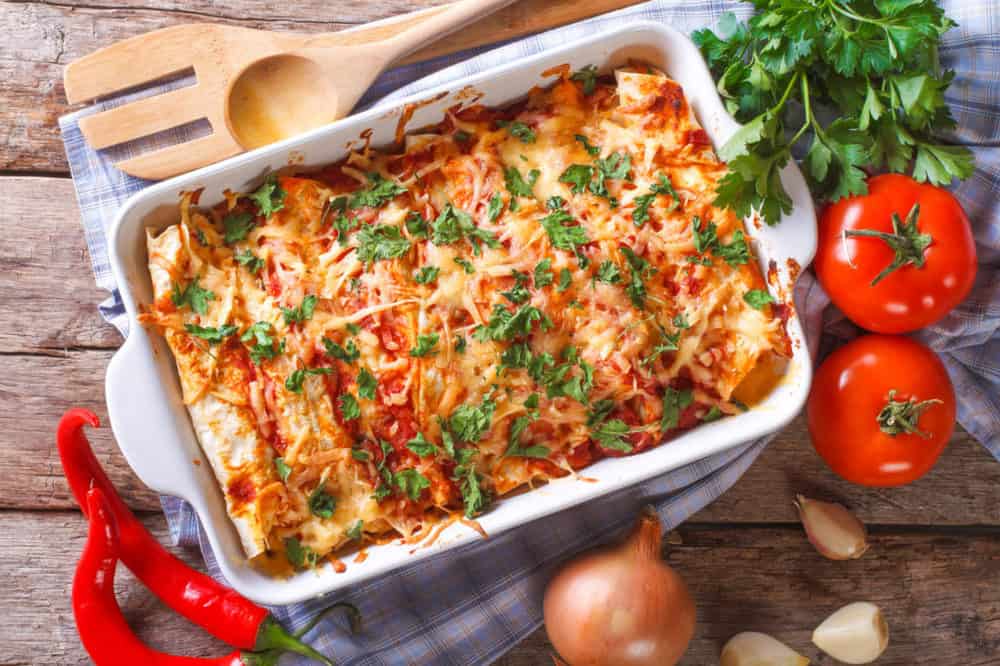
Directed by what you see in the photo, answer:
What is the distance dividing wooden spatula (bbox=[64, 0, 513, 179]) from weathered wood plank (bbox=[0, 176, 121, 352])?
1.16ft

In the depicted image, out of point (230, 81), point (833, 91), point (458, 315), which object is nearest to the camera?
point (458, 315)

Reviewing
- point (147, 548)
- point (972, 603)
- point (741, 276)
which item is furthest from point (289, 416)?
point (972, 603)

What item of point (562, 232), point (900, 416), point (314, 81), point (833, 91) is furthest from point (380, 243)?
point (900, 416)

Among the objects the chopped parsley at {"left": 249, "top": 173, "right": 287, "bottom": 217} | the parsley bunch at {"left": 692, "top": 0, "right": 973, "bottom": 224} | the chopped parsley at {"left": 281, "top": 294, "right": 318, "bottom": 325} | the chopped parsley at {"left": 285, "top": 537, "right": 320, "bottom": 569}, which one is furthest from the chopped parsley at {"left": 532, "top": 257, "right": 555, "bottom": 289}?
the chopped parsley at {"left": 285, "top": 537, "right": 320, "bottom": 569}

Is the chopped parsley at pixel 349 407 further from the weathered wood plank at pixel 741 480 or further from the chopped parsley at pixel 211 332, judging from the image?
the weathered wood plank at pixel 741 480

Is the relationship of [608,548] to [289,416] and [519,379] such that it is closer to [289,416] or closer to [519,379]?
[519,379]

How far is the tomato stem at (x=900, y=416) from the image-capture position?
255 centimetres

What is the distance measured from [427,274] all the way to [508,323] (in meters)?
0.27

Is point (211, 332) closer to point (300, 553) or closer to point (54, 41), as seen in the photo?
point (300, 553)

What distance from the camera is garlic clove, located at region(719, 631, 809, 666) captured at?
289cm

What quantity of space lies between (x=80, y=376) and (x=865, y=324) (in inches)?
101

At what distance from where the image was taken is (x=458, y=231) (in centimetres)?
243

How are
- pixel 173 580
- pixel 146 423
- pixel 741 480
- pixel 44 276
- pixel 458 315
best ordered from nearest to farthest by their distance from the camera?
pixel 146 423, pixel 458 315, pixel 173 580, pixel 44 276, pixel 741 480

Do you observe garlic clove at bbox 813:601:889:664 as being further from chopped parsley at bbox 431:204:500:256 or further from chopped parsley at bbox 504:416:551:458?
chopped parsley at bbox 431:204:500:256
